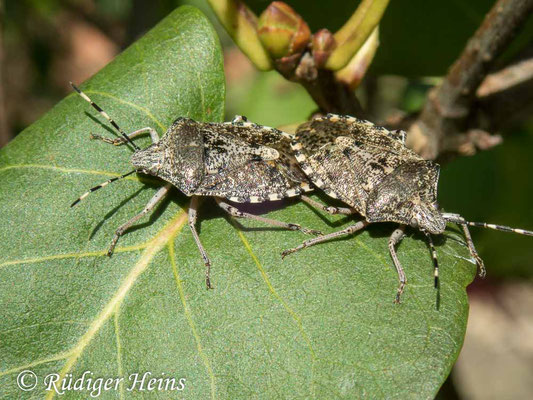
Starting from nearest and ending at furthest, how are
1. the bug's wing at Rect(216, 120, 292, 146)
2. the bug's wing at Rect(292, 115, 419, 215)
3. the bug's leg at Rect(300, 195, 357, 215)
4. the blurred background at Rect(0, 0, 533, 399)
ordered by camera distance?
the bug's leg at Rect(300, 195, 357, 215), the bug's wing at Rect(292, 115, 419, 215), the bug's wing at Rect(216, 120, 292, 146), the blurred background at Rect(0, 0, 533, 399)

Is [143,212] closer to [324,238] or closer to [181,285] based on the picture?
[181,285]

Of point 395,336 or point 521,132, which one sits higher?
point 395,336

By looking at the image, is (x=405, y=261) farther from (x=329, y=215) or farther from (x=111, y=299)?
(x=111, y=299)

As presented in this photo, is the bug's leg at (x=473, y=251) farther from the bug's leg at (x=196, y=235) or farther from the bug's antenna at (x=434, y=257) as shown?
the bug's leg at (x=196, y=235)

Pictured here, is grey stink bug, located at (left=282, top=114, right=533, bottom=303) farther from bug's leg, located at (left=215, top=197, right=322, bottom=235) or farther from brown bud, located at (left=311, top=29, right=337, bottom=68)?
brown bud, located at (left=311, top=29, right=337, bottom=68)

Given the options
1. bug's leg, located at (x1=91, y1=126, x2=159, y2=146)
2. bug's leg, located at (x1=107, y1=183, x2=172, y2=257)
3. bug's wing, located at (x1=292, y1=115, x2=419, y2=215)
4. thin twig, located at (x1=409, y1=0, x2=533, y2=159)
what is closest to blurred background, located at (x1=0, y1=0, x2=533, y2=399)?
thin twig, located at (x1=409, y1=0, x2=533, y2=159)

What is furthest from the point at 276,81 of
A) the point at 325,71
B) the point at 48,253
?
the point at 48,253
